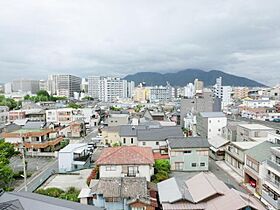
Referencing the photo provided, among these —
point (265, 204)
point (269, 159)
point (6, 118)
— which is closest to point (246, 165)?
point (269, 159)

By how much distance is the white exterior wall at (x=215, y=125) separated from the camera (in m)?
36.7

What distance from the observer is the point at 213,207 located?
14.6m

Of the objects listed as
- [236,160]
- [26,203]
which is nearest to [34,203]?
[26,203]

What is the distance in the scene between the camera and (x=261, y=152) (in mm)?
21828

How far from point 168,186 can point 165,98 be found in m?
118

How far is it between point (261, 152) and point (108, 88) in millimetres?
118273

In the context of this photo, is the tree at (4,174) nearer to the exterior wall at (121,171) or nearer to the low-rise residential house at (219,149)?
the exterior wall at (121,171)

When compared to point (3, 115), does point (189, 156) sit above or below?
below

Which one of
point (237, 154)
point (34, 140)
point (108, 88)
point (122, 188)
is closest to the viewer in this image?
point (122, 188)

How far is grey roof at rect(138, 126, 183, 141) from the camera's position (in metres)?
30.6

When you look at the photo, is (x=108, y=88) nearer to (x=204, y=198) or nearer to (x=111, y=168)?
(x=111, y=168)

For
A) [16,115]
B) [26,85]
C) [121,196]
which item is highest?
[26,85]

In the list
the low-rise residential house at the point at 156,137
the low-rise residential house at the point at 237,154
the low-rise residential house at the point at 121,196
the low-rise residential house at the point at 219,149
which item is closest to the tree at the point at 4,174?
the low-rise residential house at the point at 121,196

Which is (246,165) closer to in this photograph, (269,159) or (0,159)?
(269,159)
